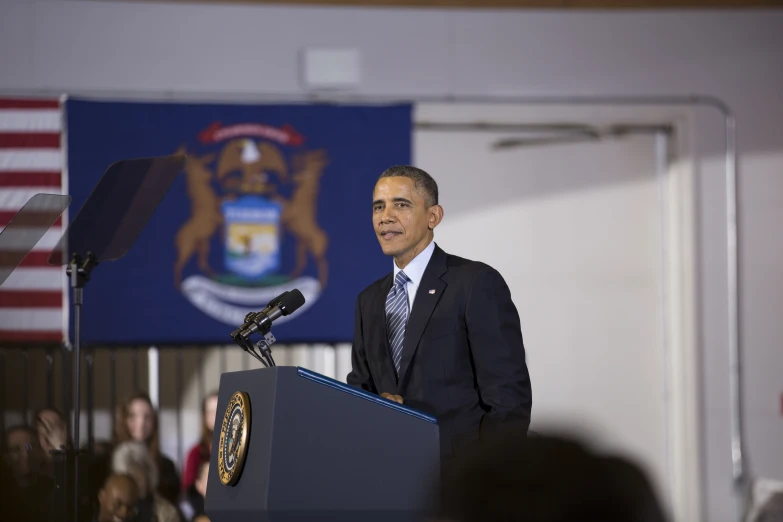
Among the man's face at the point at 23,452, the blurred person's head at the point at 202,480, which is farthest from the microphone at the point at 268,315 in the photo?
the blurred person's head at the point at 202,480

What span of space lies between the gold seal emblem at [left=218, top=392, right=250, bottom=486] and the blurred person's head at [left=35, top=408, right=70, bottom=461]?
251 cm

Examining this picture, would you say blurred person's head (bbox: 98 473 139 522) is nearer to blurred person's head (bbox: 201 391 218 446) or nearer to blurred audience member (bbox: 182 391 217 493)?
blurred audience member (bbox: 182 391 217 493)

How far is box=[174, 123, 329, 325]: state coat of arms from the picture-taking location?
5809 millimetres

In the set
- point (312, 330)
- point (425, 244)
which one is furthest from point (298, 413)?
point (312, 330)

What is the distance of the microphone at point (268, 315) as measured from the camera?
8.05ft

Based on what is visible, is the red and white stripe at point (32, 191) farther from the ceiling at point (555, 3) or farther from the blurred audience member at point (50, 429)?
the ceiling at point (555, 3)

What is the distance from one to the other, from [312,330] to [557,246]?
5.24ft

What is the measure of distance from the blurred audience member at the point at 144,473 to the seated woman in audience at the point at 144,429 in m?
0.03

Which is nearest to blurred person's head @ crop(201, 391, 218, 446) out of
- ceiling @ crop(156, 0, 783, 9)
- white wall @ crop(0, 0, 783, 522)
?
white wall @ crop(0, 0, 783, 522)

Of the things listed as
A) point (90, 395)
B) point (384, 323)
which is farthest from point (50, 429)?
point (384, 323)

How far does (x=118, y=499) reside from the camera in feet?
16.0

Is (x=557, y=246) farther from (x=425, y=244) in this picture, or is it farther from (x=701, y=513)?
(x=425, y=244)

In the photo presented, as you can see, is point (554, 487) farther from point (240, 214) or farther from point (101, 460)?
point (240, 214)

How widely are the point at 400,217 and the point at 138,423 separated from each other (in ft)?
10.1
